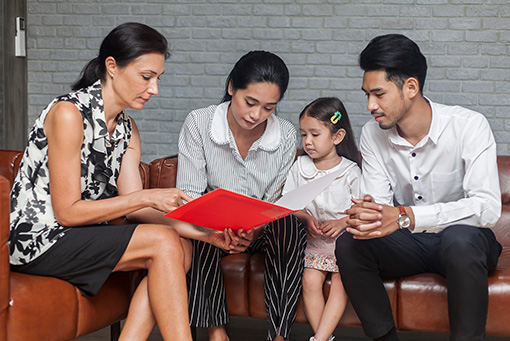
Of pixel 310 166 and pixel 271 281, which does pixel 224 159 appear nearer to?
pixel 310 166

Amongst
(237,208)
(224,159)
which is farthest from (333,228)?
(237,208)

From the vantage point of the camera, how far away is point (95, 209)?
1.71 m

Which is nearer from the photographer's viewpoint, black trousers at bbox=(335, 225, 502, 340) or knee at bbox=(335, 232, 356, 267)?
black trousers at bbox=(335, 225, 502, 340)

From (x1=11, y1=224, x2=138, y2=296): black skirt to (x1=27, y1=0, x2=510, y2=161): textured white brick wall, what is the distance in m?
1.75

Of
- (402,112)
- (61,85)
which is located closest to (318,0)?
(402,112)

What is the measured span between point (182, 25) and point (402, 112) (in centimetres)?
172

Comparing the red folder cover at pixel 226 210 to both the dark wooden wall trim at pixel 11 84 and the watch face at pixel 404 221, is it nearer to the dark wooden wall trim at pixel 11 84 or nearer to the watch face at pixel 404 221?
the watch face at pixel 404 221

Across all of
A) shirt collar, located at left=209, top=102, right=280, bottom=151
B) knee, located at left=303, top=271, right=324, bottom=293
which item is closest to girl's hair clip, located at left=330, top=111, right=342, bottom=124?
shirt collar, located at left=209, top=102, right=280, bottom=151

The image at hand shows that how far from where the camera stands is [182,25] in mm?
3354

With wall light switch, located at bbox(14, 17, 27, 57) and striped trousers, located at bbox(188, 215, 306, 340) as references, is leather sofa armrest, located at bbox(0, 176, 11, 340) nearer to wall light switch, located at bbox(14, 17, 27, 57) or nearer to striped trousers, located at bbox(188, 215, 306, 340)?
striped trousers, located at bbox(188, 215, 306, 340)

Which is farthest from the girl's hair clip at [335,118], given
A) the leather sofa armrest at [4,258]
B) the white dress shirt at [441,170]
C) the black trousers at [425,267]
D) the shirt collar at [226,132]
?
the leather sofa armrest at [4,258]

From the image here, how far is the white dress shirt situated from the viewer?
6.48 feet

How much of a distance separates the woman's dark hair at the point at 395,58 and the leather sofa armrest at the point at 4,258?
1.32m

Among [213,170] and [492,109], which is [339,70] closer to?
[492,109]
